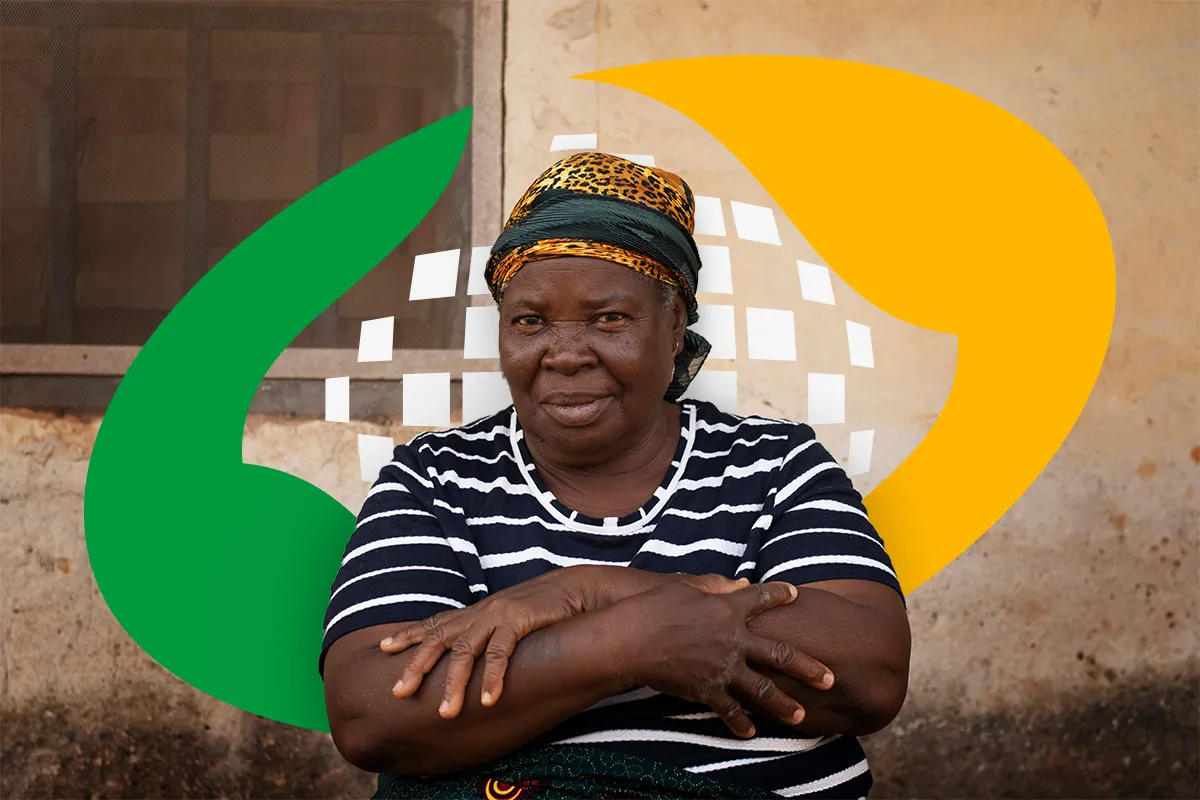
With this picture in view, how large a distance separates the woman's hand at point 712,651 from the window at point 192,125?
1521 mm

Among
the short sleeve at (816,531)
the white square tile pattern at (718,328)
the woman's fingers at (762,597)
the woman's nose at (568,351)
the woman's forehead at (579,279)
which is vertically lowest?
the woman's fingers at (762,597)

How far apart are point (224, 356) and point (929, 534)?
5.62 feet

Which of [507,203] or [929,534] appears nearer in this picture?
[929,534]

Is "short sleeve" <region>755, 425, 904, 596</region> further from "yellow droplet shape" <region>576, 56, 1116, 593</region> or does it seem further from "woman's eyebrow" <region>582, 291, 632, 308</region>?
"yellow droplet shape" <region>576, 56, 1116, 593</region>

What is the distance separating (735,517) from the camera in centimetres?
203

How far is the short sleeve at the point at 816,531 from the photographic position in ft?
6.21

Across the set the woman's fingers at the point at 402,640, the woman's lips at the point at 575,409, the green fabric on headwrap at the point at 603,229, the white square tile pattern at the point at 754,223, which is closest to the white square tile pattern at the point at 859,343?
the white square tile pattern at the point at 754,223

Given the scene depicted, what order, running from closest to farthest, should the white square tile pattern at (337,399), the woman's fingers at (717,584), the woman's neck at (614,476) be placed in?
the woman's fingers at (717,584) < the woman's neck at (614,476) < the white square tile pattern at (337,399)

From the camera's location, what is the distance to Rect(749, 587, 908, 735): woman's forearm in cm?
175

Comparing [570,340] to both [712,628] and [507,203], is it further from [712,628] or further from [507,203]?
[507,203]

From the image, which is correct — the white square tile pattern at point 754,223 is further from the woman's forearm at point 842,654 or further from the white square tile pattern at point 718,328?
the woman's forearm at point 842,654

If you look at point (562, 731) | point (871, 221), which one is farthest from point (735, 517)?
point (871, 221)

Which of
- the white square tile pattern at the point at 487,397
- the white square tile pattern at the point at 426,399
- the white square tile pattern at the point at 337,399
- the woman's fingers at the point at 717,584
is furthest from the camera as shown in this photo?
the white square tile pattern at the point at 337,399

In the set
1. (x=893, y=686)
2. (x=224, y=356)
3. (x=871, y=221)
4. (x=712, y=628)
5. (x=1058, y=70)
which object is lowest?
(x=893, y=686)
